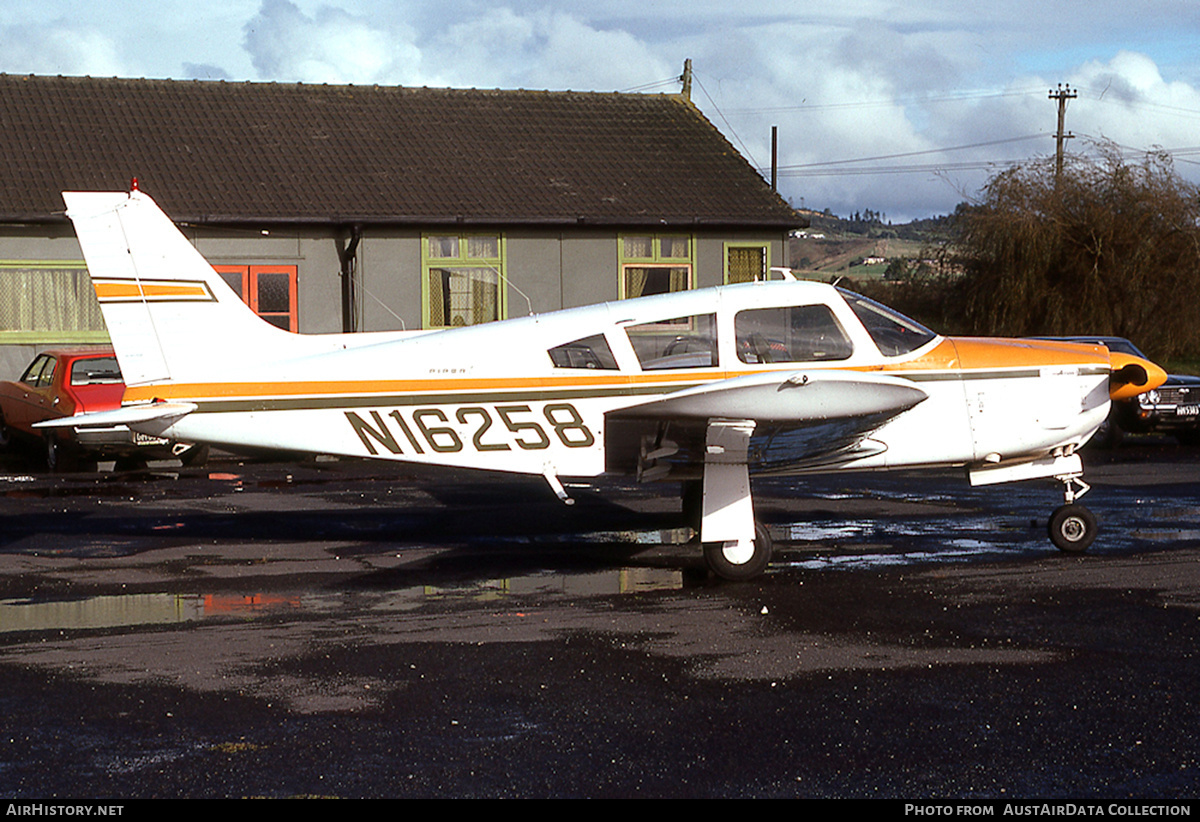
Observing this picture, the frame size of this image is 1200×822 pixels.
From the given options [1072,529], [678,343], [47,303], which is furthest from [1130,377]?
[47,303]

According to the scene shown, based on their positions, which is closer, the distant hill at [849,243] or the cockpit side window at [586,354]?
the cockpit side window at [586,354]

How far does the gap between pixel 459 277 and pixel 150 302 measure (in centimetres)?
1380

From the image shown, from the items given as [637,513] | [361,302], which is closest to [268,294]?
[361,302]

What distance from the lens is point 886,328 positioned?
943cm

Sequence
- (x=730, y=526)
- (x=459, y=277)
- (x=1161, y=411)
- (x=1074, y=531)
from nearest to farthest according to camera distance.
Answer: (x=730, y=526) < (x=1074, y=531) < (x=1161, y=411) < (x=459, y=277)

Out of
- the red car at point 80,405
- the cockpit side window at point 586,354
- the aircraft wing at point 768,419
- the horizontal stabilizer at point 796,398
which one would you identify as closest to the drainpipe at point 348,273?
the red car at point 80,405

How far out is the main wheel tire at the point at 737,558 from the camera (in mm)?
9086

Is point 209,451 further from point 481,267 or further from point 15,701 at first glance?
point 15,701

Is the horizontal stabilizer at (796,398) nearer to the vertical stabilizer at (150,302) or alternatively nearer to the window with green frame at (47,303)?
the vertical stabilizer at (150,302)

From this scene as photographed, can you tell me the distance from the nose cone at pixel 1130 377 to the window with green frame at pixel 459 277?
1454cm

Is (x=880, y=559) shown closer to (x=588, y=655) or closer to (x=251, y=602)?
(x=588, y=655)

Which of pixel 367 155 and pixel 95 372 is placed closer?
pixel 95 372

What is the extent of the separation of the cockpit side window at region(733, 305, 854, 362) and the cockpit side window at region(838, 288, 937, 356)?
0.24 m

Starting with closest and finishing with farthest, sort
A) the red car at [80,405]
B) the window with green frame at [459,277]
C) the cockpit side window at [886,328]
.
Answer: the cockpit side window at [886,328] → the red car at [80,405] → the window with green frame at [459,277]
